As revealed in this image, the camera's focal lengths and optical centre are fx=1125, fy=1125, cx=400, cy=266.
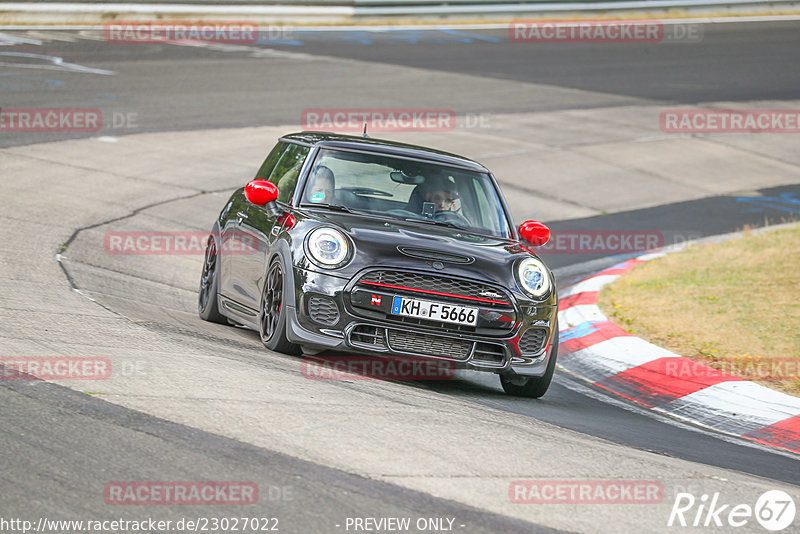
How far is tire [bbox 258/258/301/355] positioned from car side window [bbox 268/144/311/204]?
2.48 feet

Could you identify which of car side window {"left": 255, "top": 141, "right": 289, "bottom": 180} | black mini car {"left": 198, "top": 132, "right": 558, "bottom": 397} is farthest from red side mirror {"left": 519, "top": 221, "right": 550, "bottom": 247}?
car side window {"left": 255, "top": 141, "right": 289, "bottom": 180}

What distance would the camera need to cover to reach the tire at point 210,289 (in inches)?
344

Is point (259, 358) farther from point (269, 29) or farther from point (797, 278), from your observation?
point (269, 29)

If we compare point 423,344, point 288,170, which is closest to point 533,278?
point 423,344

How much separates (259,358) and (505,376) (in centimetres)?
163

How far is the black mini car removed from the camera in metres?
6.86

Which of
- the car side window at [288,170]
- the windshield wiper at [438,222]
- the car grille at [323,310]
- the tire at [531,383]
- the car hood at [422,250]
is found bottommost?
the tire at [531,383]

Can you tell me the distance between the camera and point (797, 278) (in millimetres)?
10977

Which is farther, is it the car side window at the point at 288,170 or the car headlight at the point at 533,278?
the car side window at the point at 288,170

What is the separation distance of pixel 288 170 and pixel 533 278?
7.19ft

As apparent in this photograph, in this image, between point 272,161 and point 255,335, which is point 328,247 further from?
point 272,161

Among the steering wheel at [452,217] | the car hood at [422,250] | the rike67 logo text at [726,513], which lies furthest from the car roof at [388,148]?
the rike67 logo text at [726,513]

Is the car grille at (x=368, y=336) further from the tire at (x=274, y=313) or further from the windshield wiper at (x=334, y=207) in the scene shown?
the windshield wiper at (x=334, y=207)

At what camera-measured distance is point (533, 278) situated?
721 centimetres
